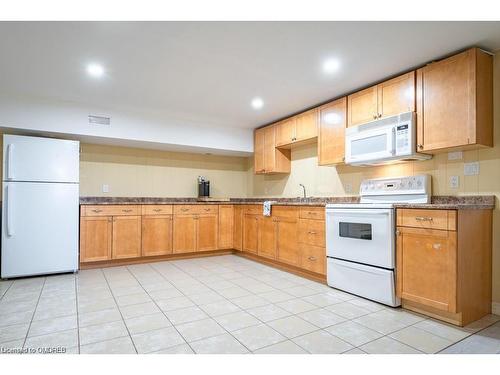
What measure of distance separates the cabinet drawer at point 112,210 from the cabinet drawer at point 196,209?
2.01ft

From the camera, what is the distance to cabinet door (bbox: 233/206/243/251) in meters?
5.18

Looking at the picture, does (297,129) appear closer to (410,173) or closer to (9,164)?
(410,173)

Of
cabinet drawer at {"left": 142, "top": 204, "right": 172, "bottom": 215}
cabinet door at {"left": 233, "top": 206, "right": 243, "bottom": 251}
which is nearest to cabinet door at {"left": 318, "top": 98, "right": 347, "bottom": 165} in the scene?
cabinet door at {"left": 233, "top": 206, "right": 243, "bottom": 251}

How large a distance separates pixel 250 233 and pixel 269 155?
1.32 metres

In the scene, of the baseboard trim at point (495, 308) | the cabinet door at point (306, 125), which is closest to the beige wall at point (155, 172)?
the cabinet door at point (306, 125)

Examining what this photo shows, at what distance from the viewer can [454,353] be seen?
190 centimetres

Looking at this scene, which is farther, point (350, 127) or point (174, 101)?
point (174, 101)

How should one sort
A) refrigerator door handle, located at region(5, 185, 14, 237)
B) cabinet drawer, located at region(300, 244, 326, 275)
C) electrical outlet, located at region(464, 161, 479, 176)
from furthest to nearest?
refrigerator door handle, located at region(5, 185, 14, 237), cabinet drawer, located at region(300, 244, 326, 275), electrical outlet, located at region(464, 161, 479, 176)

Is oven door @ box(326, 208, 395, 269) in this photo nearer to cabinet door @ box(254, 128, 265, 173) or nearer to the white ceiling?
the white ceiling

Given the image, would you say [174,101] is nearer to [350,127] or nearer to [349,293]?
[350,127]

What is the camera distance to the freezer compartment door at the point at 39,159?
3.65 m

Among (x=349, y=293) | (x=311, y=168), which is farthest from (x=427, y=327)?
(x=311, y=168)

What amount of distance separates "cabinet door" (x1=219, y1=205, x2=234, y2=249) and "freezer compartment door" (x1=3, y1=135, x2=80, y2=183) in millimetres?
2291
